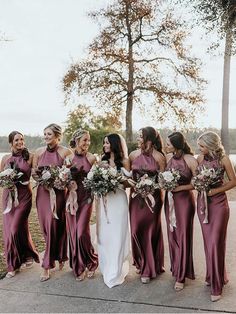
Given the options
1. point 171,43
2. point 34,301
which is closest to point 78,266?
point 34,301

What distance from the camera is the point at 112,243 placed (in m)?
6.47

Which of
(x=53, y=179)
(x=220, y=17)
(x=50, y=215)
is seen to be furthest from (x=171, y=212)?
(x=220, y=17)

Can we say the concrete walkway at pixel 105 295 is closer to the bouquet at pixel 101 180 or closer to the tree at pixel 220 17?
the bouquet at pixel 101 180

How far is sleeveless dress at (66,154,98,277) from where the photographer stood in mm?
6574

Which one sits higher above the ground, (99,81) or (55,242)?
(99,81)

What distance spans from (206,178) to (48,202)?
2437 mm

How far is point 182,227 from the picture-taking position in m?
6.10

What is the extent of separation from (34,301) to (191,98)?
22.3m

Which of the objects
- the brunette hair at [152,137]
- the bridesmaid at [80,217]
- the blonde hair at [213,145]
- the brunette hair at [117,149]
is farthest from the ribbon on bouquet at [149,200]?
the blonde hair at [213,145]

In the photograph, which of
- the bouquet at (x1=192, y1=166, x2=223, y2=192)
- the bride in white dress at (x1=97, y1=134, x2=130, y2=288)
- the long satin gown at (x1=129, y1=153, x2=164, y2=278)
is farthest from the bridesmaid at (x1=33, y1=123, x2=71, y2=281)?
the bouquet at (x1=192, y1=166, x2=223, y2=192)

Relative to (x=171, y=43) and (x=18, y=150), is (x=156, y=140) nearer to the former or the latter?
(x=18, y=150)

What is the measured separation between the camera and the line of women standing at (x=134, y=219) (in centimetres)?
579

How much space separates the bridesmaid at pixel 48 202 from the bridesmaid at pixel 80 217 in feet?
0.72

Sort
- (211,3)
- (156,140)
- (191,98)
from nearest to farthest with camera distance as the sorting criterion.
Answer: (156,140), (211,3), (191,98)
